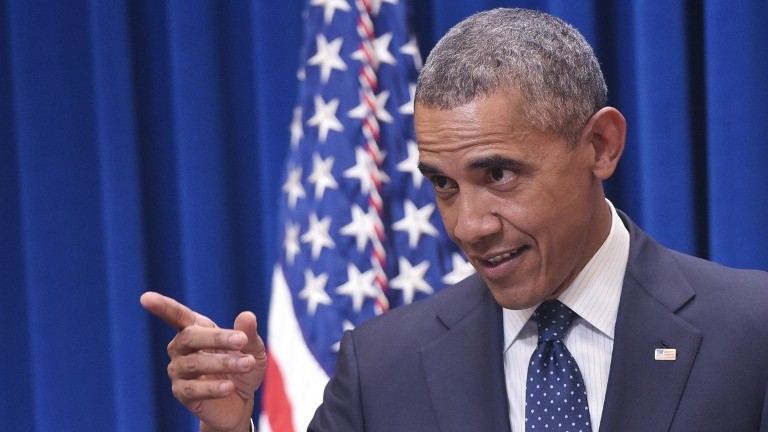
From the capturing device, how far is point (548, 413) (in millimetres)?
1725

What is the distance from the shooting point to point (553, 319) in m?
1.80

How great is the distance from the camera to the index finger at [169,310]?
1601 millimetres

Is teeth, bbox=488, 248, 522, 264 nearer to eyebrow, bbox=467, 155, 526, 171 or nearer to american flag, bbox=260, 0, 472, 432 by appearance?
eyebrow, bbox=467, 155, 526, 171

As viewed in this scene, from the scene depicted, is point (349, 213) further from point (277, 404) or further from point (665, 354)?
point (665, 354)

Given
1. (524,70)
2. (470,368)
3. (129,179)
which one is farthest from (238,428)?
(129,179)

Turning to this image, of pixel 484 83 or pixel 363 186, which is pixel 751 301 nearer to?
pixel 484 83

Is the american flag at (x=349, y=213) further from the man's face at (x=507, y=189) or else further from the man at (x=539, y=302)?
the man's face at (x=507, y=189)

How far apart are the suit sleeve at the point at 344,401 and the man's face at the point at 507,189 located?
0.33 m

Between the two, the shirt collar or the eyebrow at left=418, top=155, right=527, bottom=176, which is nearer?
the eyebrow at left=418, top=155, right=527, bottom=176

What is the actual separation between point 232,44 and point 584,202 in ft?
4.99

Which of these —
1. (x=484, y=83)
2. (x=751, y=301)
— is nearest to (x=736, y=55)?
(x=751, y=301)

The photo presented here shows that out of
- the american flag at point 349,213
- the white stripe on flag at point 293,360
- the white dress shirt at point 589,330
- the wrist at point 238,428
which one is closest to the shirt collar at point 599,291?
the white dress shirt at point 589,330

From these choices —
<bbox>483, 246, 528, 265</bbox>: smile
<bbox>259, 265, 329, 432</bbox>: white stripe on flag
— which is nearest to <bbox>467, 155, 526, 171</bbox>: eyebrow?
<bbox>483, 246, 528, 265</bbox>: smile

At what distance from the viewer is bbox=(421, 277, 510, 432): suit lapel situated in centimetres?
179
